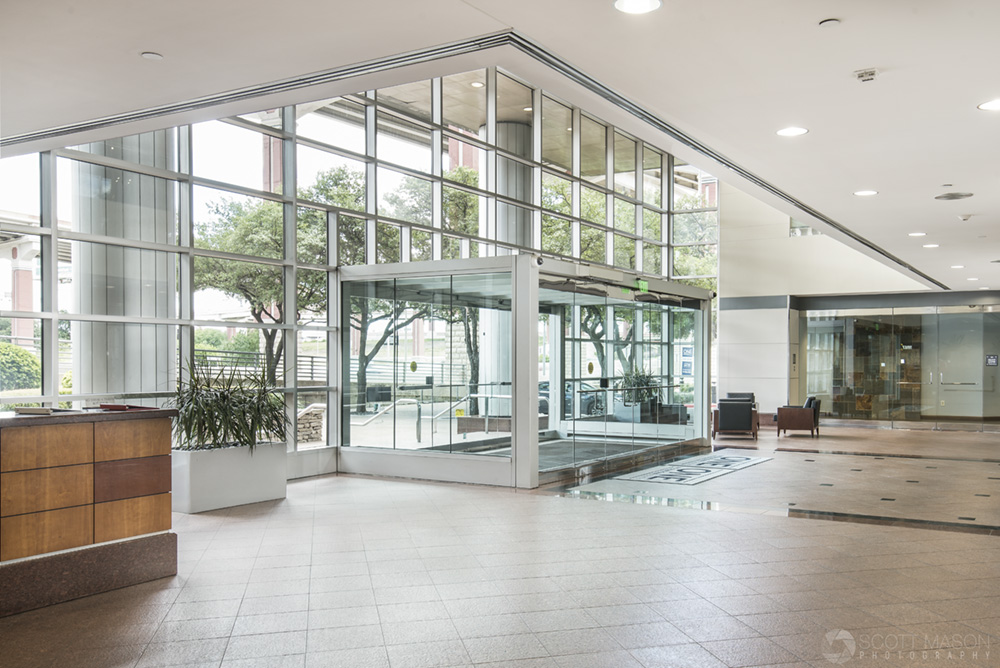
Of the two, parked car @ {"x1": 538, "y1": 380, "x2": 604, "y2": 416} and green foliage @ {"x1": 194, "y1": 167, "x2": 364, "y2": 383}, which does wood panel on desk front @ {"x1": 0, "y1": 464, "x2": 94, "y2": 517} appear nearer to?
green foliage @ {"x1": 194, "y1": 167, "x2": 364, "y2": 383}

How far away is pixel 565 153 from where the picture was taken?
51.0ft

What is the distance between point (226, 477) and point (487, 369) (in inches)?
127

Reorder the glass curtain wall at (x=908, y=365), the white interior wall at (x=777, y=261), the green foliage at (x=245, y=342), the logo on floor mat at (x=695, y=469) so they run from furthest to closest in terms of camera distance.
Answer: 1. the white interior wall at (x=777, y=261)
2. the glass curtain wall at (x=908, y=365)
3. the logo on floor mat at (x=695, y=469)
4. the green foliage at (x=245, y=342)

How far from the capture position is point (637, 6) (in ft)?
12.9

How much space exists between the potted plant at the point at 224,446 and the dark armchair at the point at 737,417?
9783 millimetres

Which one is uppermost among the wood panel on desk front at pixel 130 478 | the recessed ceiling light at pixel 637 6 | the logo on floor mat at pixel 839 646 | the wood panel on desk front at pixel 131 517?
the recessed ceiling light at pixel 637 6

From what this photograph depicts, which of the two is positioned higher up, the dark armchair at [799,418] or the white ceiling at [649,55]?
the white ceiling at [649,55]

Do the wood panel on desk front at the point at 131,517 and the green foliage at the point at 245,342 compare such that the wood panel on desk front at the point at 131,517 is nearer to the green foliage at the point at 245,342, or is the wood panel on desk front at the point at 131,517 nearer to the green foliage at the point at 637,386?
the green foliage at the point at 245,342

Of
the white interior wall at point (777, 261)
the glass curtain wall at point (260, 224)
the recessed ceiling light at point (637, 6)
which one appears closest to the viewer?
the recessed ceiling light at point (637, 6)

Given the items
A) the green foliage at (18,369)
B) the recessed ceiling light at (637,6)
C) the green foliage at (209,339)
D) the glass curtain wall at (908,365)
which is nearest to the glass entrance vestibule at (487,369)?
the green foliage at (209,339)

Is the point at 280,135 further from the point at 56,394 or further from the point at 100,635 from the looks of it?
the point at 100,635

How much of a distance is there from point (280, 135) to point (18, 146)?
394 centimetres

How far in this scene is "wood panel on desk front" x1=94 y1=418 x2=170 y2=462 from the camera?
17.7ft

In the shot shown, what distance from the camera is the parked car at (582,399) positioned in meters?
9.67
